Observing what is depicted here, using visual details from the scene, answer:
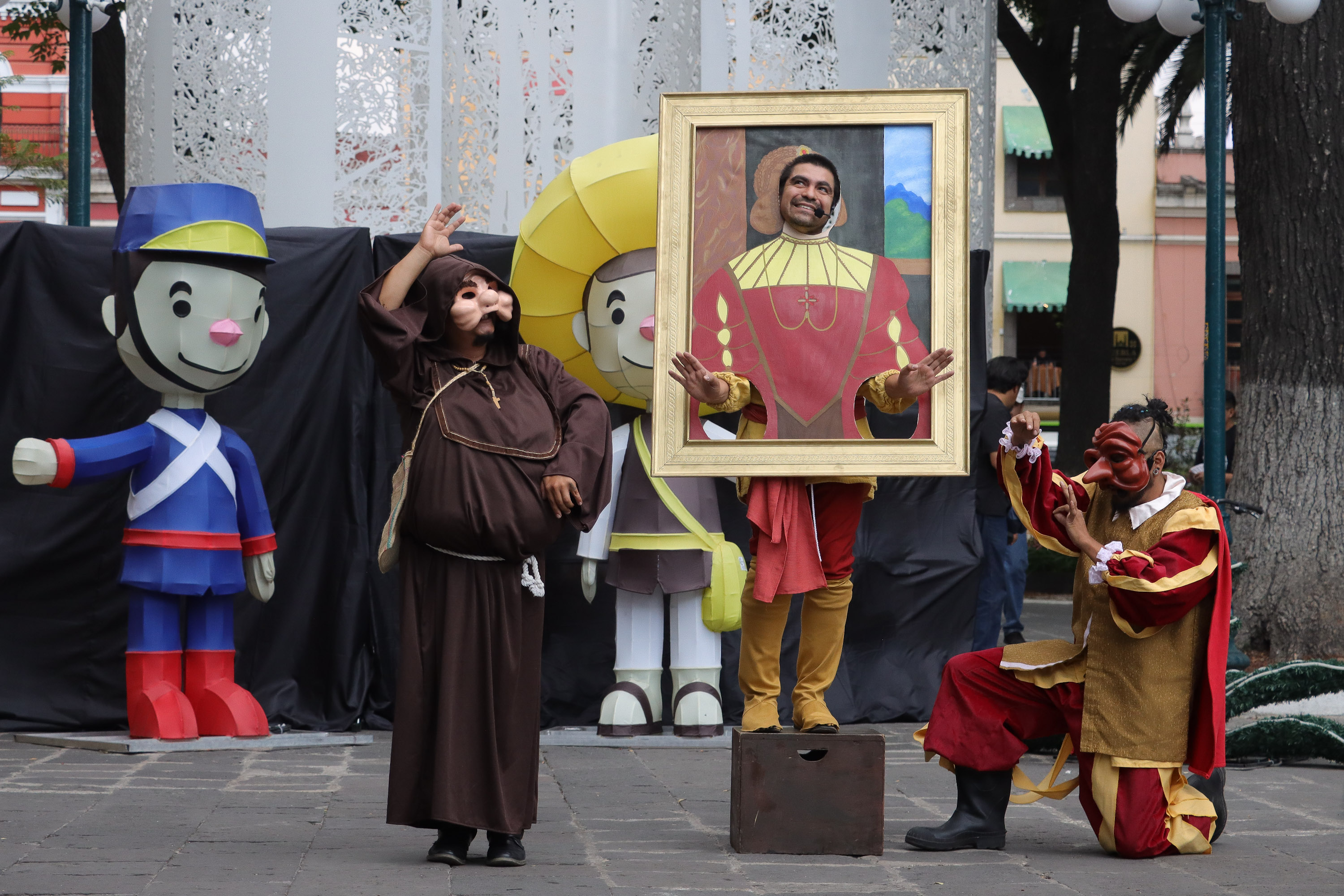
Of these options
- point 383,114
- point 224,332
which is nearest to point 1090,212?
point 383,114

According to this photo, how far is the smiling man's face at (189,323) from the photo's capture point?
639 centimetres

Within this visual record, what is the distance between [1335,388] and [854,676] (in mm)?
3234

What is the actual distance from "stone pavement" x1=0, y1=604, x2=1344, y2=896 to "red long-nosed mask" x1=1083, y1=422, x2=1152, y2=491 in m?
1.15

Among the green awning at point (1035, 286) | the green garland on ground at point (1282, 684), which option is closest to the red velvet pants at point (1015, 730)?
the green garland on ground at point (1282, 684)

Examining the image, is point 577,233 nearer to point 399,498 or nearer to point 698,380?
point 698,380

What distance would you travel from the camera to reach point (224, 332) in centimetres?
641

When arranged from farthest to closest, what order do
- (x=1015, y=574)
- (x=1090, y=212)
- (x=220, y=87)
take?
1. (x=1090, y=212)
2. (x=1015, y=574)
3. (x=220, y=87)

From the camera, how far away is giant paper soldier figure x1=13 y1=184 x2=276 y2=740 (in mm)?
6383

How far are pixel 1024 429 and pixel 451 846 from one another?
7.00 feet

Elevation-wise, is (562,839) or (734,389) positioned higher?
(734,389)

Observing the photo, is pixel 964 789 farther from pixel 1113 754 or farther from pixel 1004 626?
pixel 1004 626

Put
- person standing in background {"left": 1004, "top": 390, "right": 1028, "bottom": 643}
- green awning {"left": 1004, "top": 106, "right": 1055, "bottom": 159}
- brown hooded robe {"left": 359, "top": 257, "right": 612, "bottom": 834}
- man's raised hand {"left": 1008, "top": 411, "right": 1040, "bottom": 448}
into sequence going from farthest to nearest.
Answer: green awning {"left": 1004, "top": 106, "right": 1055, "bottom": 159} < person standing in background {"left": 1004, "top": 390, "right": 1028, "bottom": 643} < man's raised hand {"left": 1008, "top": 411, "right": 1040, "bottom": 448} < brown hooded robe {"left": 359, "top": 257, "right": 612, "bottom": 834}

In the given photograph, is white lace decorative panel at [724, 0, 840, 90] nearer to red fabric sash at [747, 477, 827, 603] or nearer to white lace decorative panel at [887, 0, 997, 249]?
white lace decorative panel at [887, 0, 997, 249]

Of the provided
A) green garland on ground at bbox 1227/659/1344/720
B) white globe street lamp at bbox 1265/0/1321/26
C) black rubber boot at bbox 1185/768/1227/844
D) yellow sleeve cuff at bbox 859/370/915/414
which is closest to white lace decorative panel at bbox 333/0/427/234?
yellow sleeve cuff at bbox 859/370/915/414
